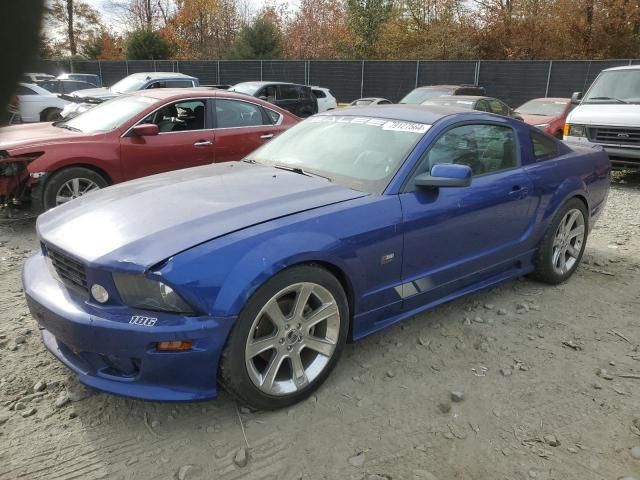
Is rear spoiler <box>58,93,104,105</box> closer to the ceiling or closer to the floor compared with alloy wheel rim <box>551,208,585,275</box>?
closer to the ceiling

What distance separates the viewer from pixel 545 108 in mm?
12422

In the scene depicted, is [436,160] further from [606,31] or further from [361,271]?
[606,31]

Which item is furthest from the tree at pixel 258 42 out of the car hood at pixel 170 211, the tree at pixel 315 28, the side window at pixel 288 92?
the car hood at pixel 170 211

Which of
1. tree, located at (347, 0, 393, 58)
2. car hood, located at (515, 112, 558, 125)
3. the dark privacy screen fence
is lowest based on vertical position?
car hood, located at (515, 112, 558, 125)

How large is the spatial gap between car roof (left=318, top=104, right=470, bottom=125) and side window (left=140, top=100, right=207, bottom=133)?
Result: 2.71m

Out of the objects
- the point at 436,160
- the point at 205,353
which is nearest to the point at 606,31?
the point at 436,160

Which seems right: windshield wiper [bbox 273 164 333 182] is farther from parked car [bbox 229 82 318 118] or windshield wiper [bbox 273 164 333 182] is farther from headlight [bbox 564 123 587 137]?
parked car [bbox 229 82 318 118]

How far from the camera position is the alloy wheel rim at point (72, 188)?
5.47 m

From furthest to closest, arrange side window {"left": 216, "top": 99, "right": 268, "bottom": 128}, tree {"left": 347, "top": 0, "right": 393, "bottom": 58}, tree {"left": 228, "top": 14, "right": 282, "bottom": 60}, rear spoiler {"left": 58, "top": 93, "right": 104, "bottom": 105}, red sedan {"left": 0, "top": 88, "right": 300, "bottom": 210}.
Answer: tree {"left": 347, "top": 0, "right": 393, "bottom": 58}
tree {"left": 228, "top": 14, "right": 282, "bottom": 60}
rear spoiler {"left": 58, "top": 93, "right": 104, "bottom": 105}
side window {"left": 216, "top": 99, "right": 268, "bottom": 128}
red sedan {"left": 0, "top": 88, "right": 300, "bottom": 210}

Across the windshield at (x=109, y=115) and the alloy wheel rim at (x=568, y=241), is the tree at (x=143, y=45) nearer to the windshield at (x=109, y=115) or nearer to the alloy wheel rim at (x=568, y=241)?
the windshield at (x=109, y=115)

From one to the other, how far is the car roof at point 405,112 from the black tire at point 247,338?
1.47 meters

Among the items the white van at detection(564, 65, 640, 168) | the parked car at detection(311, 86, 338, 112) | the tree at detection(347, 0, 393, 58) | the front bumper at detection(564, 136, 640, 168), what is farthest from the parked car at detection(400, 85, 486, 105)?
the tree at detection(347, 0, 393, 58)

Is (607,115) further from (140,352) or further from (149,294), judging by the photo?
(140,352)

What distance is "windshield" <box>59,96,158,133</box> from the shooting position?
6.00m
